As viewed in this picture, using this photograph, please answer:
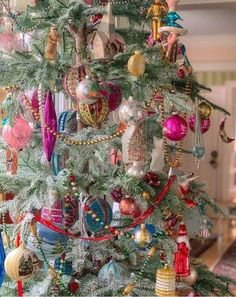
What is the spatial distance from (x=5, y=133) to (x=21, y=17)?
1.02 ft

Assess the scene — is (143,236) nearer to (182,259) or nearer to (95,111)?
(182,259)

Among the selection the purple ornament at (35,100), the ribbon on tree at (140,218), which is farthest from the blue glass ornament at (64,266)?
the purple ornament at (35,100)

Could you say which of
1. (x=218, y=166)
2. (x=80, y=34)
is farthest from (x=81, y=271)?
(x=218, y=166)

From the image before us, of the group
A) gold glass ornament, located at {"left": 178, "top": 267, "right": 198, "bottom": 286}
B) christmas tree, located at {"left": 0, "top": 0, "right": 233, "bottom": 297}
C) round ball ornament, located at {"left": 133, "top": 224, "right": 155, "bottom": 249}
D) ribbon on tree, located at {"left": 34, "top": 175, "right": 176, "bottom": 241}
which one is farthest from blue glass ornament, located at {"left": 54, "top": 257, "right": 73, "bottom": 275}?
gold glass ornament, located at {"left": 178, "top": 267, "right": 198, "bottom": 286}

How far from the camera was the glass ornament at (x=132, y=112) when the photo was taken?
110 centimetres

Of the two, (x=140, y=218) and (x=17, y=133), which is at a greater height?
(x=17, y=133)

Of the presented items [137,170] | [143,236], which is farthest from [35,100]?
[143,236]

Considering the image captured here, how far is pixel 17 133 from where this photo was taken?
3.75ft

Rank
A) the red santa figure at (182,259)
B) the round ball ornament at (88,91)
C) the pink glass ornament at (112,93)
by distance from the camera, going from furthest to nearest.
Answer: the red santa figure at (182,259)
the pink glass ornament at (112,93)
the round ball ornament at (88,91)

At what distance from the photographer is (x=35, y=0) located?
1.18m

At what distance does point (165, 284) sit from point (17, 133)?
1.79 feet

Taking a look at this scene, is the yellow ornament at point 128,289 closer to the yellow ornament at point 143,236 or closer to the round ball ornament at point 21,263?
the yellow ornament at point 143,236

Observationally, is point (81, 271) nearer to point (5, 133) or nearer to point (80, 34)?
point (5, 133)

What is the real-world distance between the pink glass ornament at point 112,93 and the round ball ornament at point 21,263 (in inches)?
16.9
